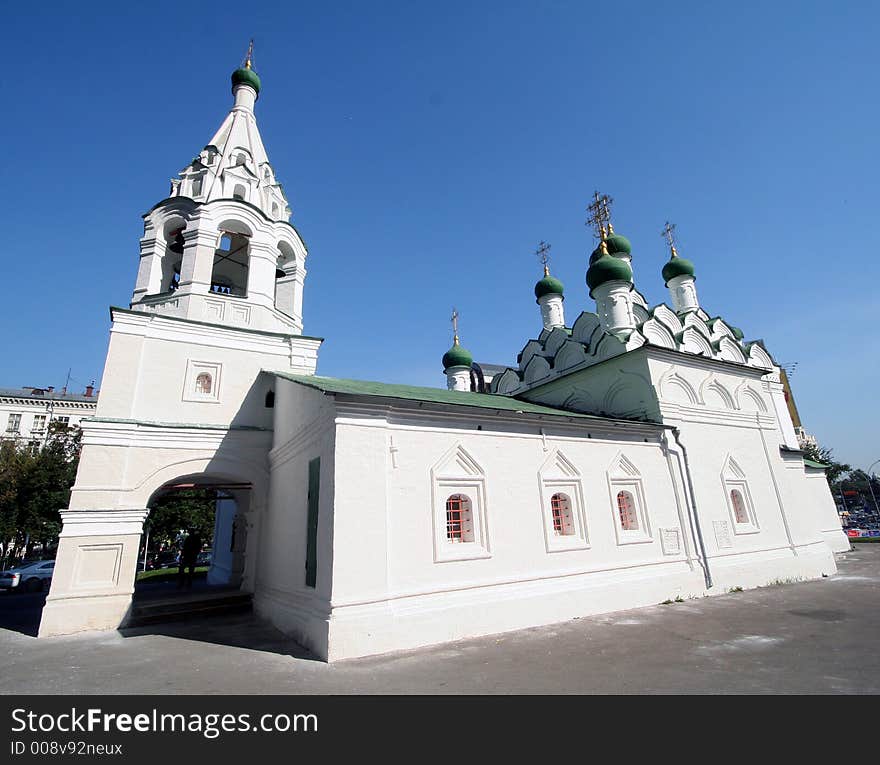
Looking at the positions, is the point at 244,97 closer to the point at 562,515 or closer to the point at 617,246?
the point at 617,246

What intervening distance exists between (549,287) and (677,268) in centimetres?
473

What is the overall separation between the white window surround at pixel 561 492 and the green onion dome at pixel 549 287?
10.3 m

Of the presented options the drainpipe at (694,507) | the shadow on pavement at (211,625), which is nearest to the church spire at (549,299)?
the drainpipe at (694,507)

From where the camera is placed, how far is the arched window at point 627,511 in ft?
33.1

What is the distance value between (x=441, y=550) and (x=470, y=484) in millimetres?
1267

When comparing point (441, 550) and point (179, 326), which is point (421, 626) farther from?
point (179, 326)

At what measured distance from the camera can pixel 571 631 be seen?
24.0 feet

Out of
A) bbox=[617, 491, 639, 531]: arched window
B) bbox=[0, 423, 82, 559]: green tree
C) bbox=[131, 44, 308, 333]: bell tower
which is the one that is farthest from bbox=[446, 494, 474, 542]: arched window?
bbox=[0, 423, 82, 559]: green tree

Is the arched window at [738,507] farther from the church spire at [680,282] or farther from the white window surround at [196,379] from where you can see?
the white window surround at [196,379]

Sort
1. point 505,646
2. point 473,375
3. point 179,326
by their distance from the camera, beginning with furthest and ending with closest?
point 473,375, point 179,326, point 505,646

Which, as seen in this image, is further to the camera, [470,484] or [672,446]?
[672,446]

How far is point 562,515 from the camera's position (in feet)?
30.5
